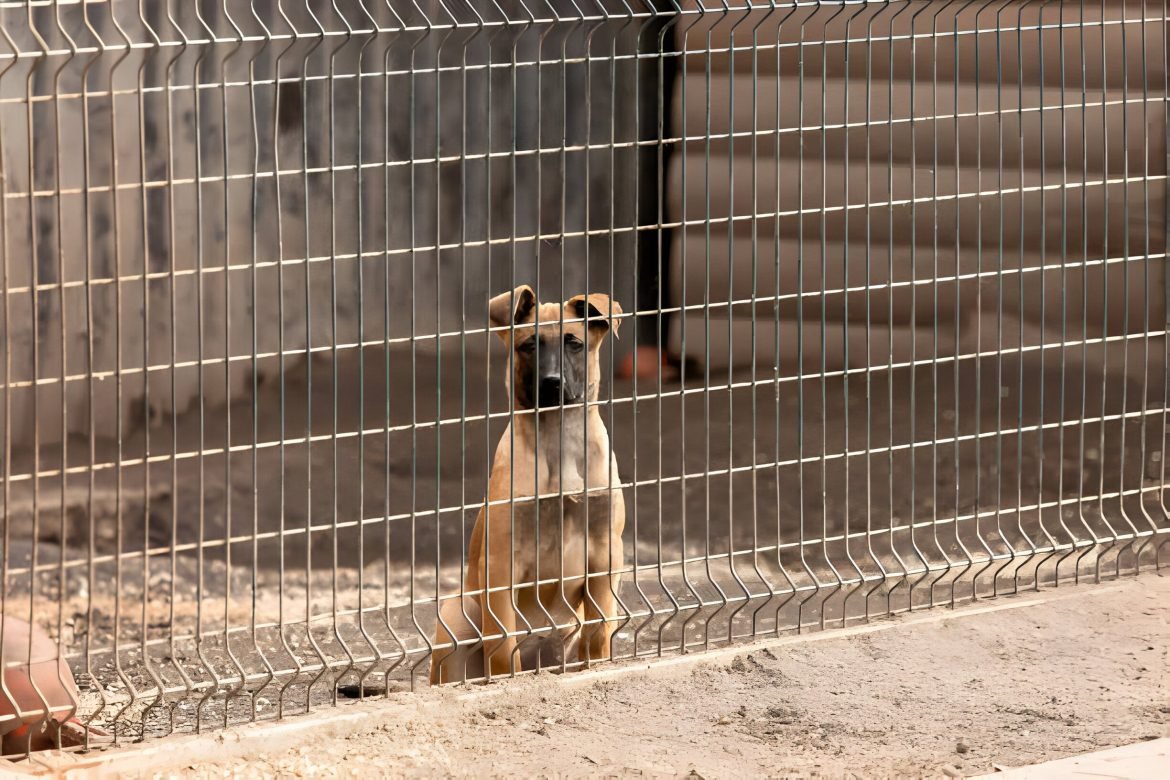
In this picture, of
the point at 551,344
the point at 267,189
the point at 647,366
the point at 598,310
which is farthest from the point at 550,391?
the point at 267,189

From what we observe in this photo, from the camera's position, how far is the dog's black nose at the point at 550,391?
4.95 m

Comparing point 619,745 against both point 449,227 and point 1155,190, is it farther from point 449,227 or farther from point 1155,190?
point 449,227

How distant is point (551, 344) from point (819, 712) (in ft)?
4.58

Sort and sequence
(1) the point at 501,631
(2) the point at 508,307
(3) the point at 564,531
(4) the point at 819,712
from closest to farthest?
(4) the point at 819,712, (1) the point at 501,631, (2) the point at 508,307, (3) the point at 564,531

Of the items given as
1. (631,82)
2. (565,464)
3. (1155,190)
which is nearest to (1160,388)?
(1155,190)

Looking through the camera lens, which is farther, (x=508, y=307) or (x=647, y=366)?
(x=647, y=366)

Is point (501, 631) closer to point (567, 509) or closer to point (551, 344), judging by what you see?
point (567, 509)

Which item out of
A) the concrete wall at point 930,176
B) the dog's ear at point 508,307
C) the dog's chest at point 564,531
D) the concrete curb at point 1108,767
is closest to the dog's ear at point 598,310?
the dog's ear at point 508,307

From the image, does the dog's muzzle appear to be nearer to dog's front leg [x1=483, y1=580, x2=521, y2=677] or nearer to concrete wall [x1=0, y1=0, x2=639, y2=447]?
dog's front leg [x1=483, y1=580, x2=521, y2=677]

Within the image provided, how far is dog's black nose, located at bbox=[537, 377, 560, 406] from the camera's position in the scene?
4.95 meters

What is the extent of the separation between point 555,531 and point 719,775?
3.54ft

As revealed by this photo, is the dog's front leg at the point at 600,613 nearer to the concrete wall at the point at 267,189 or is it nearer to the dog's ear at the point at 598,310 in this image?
the dog's ear at the point at 598,310

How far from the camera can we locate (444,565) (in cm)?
694

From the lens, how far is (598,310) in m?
4.86
